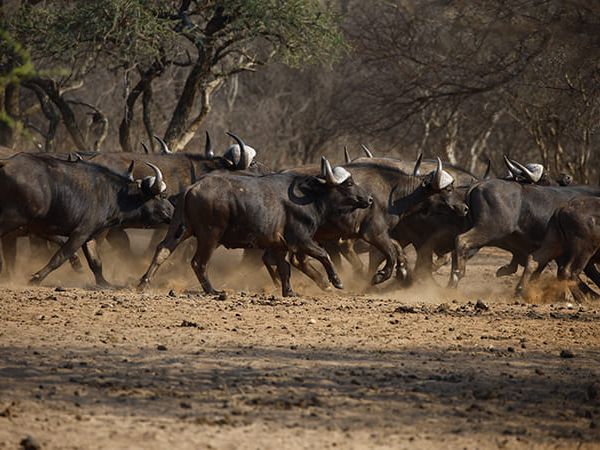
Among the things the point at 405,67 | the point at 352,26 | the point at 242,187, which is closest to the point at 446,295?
the point at 242,187

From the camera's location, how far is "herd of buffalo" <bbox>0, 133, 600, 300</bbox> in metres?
15.6

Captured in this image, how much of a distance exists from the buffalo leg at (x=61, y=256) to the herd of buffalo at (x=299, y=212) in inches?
0.9

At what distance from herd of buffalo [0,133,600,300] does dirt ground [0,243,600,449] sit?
1.09m

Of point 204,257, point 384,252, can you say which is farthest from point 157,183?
point 384,252

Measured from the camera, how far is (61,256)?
53.3 ft

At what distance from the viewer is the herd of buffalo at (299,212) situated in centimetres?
1559

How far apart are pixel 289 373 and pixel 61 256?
726 cm

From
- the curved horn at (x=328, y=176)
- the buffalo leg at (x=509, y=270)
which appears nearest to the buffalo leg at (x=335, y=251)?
the buffalo leg at (x=509, y=270)

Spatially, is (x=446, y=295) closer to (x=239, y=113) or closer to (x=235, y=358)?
(x=235, y=358)

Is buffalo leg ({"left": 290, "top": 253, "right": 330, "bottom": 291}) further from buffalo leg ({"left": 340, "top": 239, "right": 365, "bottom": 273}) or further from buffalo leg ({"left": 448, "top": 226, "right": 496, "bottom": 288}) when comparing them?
buffalo leg ({"left": 340, "top": 239, "right": 365, "bottom": 273})

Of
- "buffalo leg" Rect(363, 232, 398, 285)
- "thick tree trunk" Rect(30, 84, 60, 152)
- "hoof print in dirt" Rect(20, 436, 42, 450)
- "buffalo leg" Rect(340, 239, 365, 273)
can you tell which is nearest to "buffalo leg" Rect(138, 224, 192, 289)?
"buffalo leg" Rect(363, 232, 398, 285)

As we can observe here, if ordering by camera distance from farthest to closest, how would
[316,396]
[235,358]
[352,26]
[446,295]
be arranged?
[352,26]
[446,295]
[235,358]
[316,396]

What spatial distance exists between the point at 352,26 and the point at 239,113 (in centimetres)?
1362

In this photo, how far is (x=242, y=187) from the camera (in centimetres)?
1549
